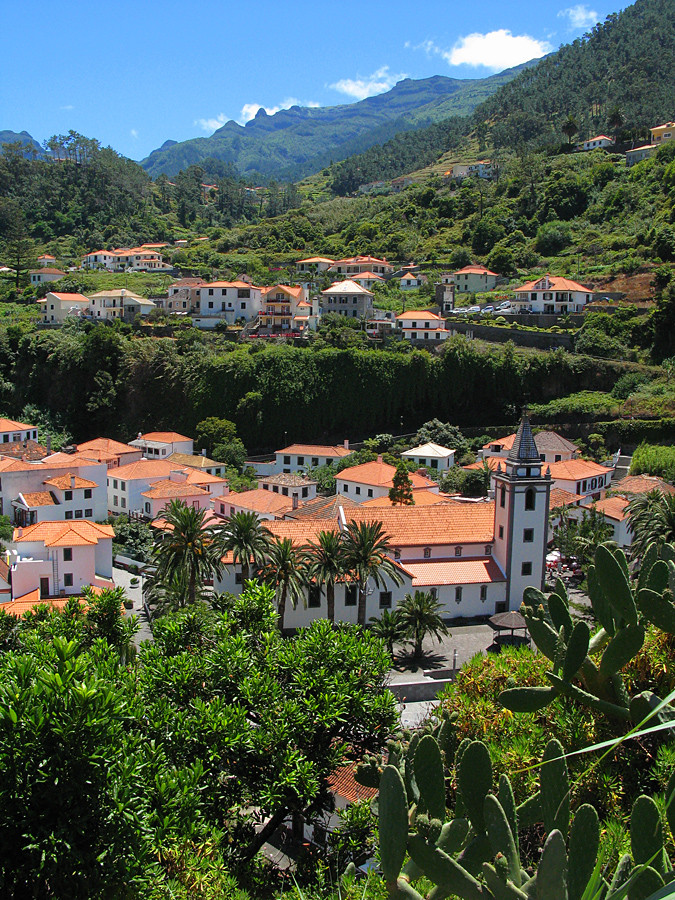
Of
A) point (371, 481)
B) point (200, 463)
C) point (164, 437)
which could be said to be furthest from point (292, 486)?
point (164, 437)

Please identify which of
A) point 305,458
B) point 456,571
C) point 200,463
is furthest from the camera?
point 305,458

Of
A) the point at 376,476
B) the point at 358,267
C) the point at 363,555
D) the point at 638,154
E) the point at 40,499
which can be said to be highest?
the point at 638,154

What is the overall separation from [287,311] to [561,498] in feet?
112

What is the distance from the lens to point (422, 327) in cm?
6184

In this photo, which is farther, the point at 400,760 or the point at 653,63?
the point at 653,63

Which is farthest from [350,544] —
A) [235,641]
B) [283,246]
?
[283,246]

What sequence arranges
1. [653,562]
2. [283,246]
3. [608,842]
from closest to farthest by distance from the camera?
[608,842]
[653,562]
[283,246]

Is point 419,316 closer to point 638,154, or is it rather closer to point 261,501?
point 261,501

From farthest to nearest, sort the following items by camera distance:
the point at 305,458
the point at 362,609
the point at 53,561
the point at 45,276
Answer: the point at 45,276
the point at 305,458
the point at 53,561
the point at 362,609

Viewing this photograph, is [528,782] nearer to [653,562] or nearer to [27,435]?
[653,562]

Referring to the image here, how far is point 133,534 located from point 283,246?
191ft

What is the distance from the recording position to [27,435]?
2041 inches

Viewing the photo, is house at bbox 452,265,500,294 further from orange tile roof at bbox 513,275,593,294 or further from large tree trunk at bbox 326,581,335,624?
large tree trunk at bbox 326,581,335,624

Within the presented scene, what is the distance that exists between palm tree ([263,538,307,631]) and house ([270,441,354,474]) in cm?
2454
